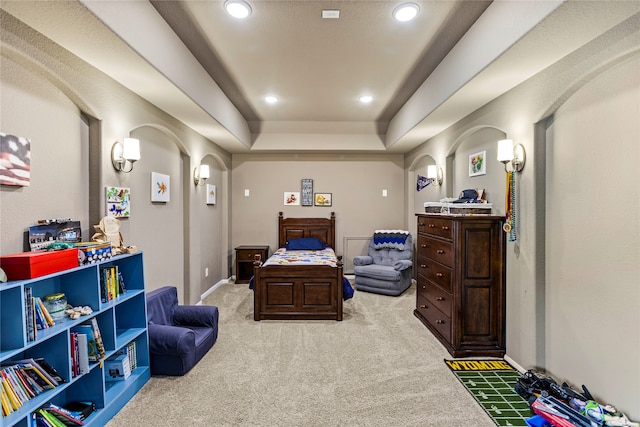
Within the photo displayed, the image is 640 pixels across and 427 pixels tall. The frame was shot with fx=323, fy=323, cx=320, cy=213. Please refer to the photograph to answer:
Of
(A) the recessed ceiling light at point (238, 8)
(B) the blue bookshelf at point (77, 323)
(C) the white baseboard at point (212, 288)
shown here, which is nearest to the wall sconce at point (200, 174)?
(C) the white baseboard at point (212, 288)

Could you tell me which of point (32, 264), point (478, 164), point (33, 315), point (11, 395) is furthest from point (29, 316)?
point (478, 164)

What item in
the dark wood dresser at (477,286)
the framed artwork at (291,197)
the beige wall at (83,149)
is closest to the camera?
the beige wall at (83,149)

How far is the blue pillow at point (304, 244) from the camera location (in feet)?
19.9

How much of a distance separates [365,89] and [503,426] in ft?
12.1

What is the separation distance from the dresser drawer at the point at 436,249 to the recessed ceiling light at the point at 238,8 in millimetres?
2709

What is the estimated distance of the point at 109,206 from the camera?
8.89 feet

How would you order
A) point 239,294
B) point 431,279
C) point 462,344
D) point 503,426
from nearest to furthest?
point 503,426 → point 462,344 → point 431,279 → point 239,294

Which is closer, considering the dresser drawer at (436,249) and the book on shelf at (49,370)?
the book on shelf at (49,370)

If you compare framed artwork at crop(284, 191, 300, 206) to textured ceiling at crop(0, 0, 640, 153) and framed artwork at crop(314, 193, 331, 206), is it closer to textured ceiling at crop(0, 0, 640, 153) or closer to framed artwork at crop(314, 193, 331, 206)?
framed artwork at crop(314, 193, 331, 206)

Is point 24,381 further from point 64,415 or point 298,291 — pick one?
point 298,291

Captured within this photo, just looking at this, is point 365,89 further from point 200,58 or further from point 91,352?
point 91,352

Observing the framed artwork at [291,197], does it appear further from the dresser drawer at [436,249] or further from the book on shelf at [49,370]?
the book on shelf at [49,370]

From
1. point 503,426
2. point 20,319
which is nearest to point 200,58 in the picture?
point 20,319

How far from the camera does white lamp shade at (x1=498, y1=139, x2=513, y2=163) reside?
2836mm
